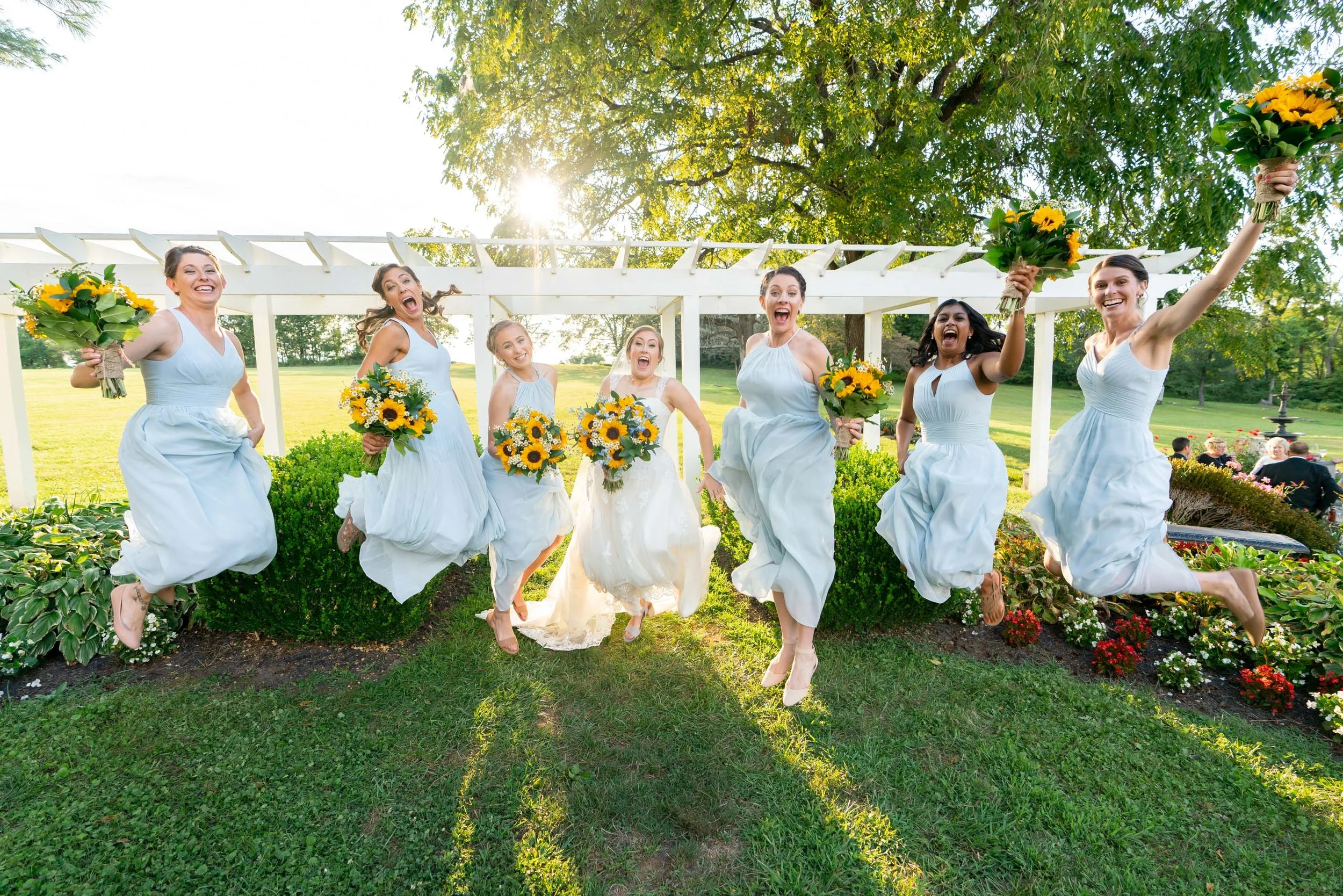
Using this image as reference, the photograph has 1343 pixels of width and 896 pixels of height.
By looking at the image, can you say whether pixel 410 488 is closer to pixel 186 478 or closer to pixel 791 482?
pixel 186 478

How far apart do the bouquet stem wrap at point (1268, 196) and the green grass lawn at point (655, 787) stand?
277cm

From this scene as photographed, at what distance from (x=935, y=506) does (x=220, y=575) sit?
4.69 m

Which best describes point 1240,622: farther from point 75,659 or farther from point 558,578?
point 75,659

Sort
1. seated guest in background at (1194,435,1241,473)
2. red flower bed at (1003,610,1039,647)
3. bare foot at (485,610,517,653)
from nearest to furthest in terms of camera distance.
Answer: bare foot at (485,610,517,653) < red flower bed at (1003,610,1039,647) < seated guest in background at (1194,435,1241,473)

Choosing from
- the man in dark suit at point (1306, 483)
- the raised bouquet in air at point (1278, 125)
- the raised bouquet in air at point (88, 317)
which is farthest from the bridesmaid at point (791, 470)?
the man in dark suit at point (1306, 483)

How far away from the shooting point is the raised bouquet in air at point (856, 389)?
139 inches

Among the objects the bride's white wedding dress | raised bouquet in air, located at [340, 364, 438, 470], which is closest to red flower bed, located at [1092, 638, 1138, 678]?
the bride's white wedding dress

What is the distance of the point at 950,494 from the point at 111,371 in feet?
14.8

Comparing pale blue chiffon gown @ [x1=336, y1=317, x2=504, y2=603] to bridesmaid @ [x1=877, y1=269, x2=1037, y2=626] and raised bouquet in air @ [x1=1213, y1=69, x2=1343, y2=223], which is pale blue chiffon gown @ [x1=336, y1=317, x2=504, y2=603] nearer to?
bridesmaid @ [x1=877, y1=269, x2=1037, y2=626]

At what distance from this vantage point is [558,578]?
4.69 meters

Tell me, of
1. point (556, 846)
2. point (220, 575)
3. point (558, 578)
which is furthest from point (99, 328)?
point (556, 846)

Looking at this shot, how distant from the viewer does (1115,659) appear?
425 cm

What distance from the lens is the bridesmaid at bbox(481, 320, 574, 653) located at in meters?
4.23

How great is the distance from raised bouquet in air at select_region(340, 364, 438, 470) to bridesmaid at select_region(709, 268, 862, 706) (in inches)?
71.5
